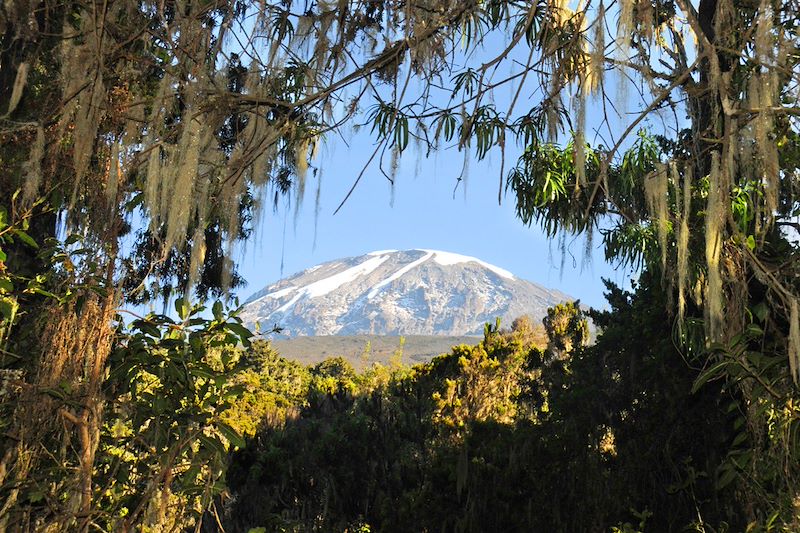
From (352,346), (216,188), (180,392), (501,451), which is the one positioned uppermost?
(352,346)

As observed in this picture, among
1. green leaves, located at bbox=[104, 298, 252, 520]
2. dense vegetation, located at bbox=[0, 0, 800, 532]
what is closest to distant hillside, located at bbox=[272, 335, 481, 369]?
dense vegetation, located at bbox=[0, 0, 800, 532]

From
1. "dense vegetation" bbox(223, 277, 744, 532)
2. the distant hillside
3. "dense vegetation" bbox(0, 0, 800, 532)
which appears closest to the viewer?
"dense vegetation" bbox(0, 0, 800, 532)

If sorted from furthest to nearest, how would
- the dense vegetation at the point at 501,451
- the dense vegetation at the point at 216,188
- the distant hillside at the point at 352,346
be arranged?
the distant hillside at the point at 352,346 < the dense vegetation at the point at 501,451 < the dense vegetation at the point at 216,188

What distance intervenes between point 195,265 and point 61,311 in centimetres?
64

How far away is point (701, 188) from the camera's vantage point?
15.4 ft

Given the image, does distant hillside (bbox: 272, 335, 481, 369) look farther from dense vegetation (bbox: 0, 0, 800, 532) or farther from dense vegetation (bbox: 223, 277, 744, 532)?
dense vegetation (bbox: 0, 0, 800, 532)

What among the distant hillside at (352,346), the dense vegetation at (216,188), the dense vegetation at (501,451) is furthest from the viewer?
the distant hillside at (352,346)

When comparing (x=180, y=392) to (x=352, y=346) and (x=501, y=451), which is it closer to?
(x=501, y=451)

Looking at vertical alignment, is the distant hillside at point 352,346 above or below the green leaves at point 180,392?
above

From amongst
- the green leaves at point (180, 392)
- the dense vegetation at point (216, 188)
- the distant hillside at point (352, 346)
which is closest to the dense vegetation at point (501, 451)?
the dense vegetation at point (216, 188)

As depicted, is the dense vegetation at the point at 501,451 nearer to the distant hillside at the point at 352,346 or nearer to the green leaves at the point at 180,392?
the green leaves at the point at 180,392

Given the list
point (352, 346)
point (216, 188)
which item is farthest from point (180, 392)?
point (352, 346)

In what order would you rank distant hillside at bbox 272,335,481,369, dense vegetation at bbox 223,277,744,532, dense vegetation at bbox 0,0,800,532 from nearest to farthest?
dense vegetation at bbox 0,0,800,532, dense vegetation at bbox 223,277,744,532, distant hillside at bbox 272,335,481,369

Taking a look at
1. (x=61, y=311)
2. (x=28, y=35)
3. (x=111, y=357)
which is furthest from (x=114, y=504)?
(x=28, y=35)
